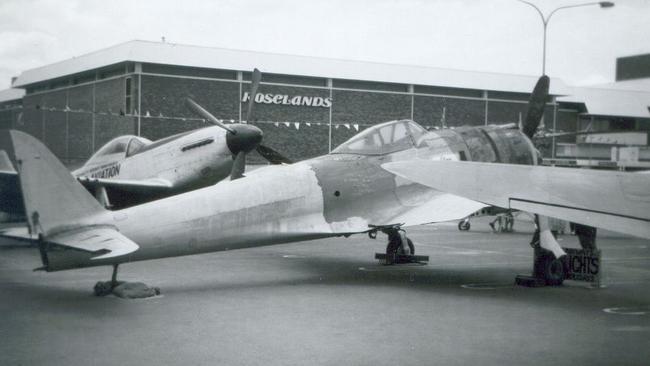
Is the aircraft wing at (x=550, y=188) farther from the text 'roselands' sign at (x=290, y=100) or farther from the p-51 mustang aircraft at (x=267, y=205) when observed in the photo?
the text 'roselands' sign at (x=290, y=100)

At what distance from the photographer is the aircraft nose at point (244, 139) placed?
1468cm

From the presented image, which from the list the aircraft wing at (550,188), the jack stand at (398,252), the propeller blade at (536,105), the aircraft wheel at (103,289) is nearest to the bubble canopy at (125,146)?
the jack stand at (398,252)

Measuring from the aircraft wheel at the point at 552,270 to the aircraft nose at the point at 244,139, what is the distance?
648 centimetres

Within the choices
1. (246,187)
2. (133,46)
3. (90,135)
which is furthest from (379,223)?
(133,46)

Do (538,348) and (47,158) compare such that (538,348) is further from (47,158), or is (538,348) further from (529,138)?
(529,138)

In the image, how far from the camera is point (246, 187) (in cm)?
1068

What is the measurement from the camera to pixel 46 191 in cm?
833

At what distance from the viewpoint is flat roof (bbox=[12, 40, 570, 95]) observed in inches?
1481

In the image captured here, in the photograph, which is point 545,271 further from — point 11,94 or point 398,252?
point 11,94

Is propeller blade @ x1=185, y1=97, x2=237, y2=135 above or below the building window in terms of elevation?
below

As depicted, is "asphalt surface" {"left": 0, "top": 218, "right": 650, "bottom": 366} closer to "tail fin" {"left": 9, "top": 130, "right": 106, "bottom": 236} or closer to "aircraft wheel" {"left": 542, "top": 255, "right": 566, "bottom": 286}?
"aircraft wheel" {"left": 542, "top": 255, "right": 566, "bottom": 286}

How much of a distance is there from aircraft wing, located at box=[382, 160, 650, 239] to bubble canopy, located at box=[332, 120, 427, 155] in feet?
20.5

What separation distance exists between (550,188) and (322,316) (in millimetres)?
3372

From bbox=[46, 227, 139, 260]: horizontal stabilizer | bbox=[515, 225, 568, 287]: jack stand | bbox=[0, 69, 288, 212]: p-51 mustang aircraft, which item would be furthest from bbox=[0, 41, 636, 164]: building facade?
bbox=[46, 227, 139, 260]: horizontal stabilizer
